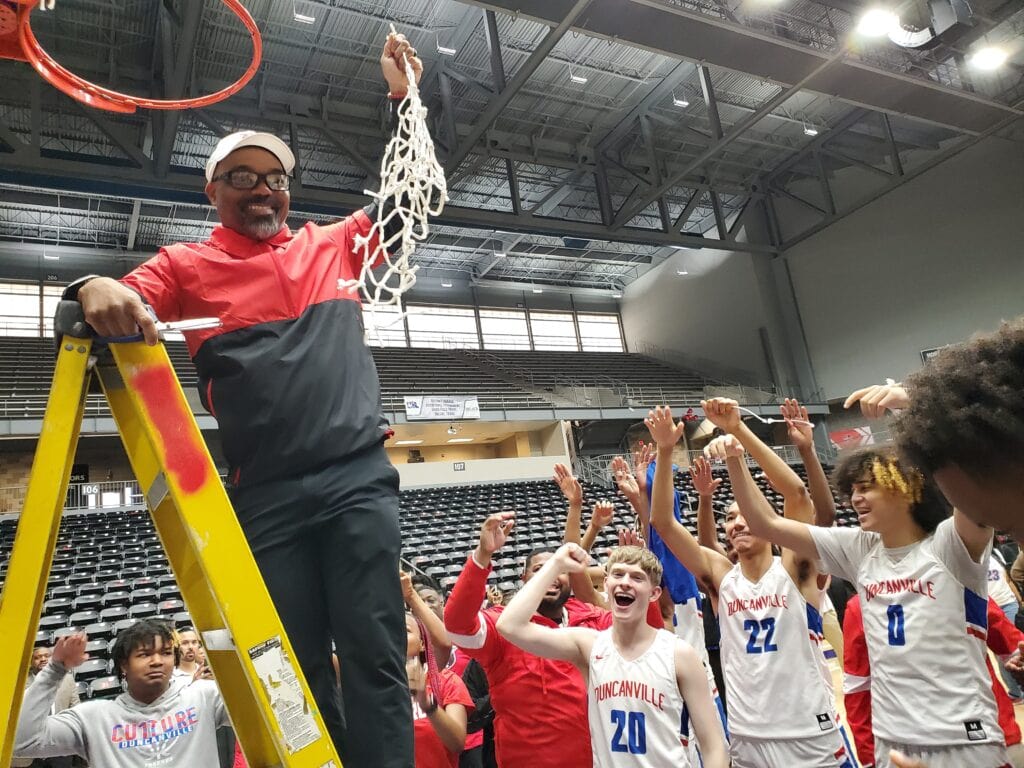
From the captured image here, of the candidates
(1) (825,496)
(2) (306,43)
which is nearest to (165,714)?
(1) (825,496)

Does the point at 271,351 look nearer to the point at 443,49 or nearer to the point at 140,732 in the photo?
the point at 140,732

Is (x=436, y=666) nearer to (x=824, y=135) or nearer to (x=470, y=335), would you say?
(x=824, y=135)

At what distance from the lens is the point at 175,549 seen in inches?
52.3

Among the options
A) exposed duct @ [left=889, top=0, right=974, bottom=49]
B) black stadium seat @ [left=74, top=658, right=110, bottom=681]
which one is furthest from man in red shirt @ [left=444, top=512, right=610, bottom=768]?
exposed duct @ [left=889, top=0, right=974, bottom=49]

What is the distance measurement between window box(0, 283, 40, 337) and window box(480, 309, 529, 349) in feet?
41.7

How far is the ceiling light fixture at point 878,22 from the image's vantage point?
11.2 meters

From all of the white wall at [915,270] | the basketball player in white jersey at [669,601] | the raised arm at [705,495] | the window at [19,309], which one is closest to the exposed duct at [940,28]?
the white wall at [915,270]

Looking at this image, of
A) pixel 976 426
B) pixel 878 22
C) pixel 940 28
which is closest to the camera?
pixel 976 426

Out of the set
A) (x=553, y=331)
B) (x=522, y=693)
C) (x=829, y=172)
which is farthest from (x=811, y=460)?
(x=553, y=331)

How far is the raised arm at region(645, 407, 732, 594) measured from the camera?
2904 mm

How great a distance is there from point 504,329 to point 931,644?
74.4 ft

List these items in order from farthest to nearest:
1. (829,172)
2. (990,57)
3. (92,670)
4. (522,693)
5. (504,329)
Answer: (504,329) < (829,172) < (990,57) < (92,670) < (522,693)

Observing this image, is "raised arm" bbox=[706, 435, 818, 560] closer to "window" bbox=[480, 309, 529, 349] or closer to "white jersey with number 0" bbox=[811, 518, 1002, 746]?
"white jersey with number 0" bbox=[811, 518, 1002, 746]

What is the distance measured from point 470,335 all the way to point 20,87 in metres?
14.0
